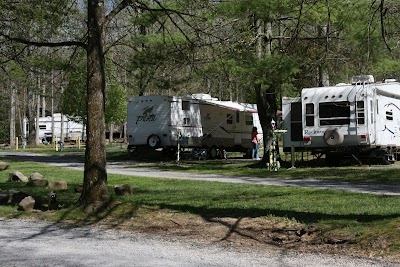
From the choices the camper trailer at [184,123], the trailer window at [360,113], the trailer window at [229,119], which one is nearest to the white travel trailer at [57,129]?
the trailer window at [229,119]

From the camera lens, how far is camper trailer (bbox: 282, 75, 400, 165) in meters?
19.0

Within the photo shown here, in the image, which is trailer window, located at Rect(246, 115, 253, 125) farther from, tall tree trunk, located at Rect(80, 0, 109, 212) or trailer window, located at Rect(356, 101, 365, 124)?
tall tree trunk, located at Rect(80, 0, 109, 212)

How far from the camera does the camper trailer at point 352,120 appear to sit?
1898 cm

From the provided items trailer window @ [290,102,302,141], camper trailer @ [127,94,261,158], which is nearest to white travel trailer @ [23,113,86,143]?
camper trailer @ [127,94,261,158]

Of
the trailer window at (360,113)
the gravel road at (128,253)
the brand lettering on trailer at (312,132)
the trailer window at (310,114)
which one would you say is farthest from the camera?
the trailer window at (310,114)

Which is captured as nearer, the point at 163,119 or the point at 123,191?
the point at 123,191

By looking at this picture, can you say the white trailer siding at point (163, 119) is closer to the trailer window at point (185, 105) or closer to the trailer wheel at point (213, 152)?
the trailer window at point (185, 105)

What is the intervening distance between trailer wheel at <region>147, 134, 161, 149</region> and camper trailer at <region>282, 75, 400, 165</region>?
779 centimetres

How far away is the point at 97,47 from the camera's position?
1088 cm

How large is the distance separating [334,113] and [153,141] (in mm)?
9854

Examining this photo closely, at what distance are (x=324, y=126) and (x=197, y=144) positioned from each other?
9480mm

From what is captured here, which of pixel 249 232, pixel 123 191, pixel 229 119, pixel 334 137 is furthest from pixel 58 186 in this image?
pixel 229 119

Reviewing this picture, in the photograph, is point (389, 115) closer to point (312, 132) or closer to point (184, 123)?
point (312, 132)

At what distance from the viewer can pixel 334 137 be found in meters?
19.1
